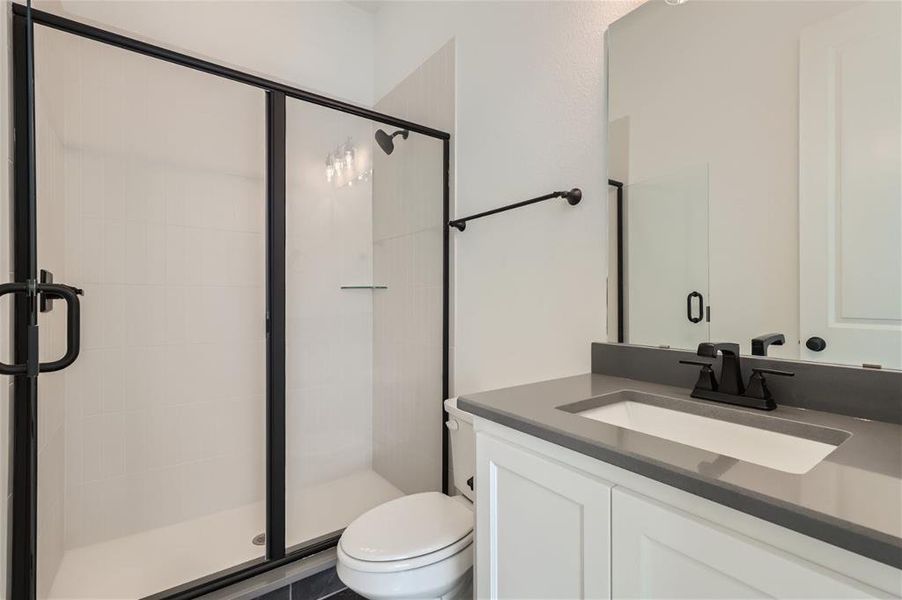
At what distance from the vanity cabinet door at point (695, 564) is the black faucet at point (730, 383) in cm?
44

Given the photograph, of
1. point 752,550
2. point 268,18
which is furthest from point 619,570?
point 268,18

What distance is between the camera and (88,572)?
158cm

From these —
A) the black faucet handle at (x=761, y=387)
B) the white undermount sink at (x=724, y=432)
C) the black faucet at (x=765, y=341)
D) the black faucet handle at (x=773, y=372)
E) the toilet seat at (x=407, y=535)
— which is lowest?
the toilet seat at (x=407, y=535)

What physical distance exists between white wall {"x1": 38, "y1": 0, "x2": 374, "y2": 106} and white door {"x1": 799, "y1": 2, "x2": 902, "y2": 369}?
84.4 inches

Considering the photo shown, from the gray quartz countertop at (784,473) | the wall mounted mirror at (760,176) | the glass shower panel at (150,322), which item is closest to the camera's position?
the gray quartz countertop at (784,473)

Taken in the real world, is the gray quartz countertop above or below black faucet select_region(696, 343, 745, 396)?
below

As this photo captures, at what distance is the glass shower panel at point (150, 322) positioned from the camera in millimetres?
1579

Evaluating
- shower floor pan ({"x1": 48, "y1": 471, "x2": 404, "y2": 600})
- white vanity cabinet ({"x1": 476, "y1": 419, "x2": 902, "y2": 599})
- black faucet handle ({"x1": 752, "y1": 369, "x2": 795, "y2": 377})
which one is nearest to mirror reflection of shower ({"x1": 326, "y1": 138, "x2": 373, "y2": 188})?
shower floor pan ({"x1": 48, "y1": 471, "x2": 404, "y2": 600})

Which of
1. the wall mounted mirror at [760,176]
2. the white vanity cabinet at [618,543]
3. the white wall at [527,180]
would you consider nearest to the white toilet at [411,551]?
the white vanity cabinet at [618,543]

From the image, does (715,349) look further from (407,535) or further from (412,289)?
(412,289)

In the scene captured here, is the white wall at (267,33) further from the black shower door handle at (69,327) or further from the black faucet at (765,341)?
the black faucet at (765,341)

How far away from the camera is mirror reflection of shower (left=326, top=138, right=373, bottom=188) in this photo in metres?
2.03

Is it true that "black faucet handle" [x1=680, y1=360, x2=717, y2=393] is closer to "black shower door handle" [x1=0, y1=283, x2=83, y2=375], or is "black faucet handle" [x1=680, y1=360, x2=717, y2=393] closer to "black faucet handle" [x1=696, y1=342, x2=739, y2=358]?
"black faucet handle" [x1=696, y1=342, x2=739, y2=358]

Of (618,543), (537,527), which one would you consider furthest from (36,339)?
(618,543)
